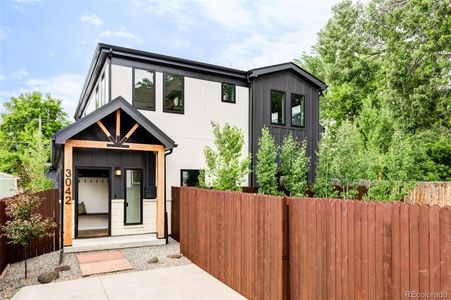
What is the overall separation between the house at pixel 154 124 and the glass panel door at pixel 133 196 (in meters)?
0.03

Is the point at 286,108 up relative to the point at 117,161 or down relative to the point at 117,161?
up

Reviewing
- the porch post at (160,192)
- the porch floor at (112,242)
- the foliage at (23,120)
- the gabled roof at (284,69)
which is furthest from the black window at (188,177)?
the foliage at (23,120)

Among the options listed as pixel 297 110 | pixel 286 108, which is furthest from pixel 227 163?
pixel 297 110

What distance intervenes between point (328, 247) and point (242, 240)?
191cm

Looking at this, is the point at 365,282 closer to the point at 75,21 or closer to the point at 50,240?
the point at 50,240

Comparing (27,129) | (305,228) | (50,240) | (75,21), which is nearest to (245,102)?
(50,240)

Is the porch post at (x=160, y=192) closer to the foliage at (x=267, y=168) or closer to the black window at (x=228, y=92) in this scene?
the foliage at (x=267, y=168)

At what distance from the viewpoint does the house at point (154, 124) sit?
914 cm

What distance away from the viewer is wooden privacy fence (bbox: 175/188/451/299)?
113 inches

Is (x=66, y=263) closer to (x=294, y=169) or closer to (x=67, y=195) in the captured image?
(x=67, y=195)

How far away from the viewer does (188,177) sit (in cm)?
1140

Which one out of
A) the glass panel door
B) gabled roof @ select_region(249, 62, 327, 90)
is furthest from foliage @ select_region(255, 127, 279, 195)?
gabled roof @ select_region(249, 62, 327, 90)

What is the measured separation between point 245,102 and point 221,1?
8366mm

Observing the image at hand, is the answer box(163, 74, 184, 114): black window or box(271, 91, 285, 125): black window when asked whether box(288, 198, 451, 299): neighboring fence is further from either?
box(271, 91, 285, 125): black window
